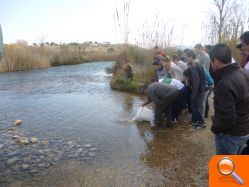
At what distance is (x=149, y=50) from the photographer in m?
14.1

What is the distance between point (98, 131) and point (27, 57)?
55.8 ft

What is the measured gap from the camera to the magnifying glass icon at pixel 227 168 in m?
2.16

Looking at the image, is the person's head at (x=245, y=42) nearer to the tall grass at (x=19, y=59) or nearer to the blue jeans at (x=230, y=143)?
the blue jeans at (x=230, y=143)

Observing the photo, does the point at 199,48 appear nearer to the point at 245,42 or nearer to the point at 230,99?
the point at 245,42

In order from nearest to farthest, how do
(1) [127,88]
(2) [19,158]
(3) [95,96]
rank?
(2) [19,158], (3) [95,96], (1) [127,88]

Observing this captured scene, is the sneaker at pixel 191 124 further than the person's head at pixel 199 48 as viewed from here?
No

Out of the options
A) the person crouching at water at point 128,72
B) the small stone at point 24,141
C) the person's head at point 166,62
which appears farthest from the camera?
the person crouching at water at point 128,72

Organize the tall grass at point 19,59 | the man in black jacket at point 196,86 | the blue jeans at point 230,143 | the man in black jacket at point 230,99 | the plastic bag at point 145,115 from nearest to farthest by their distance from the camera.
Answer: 1. the man in black jacket at point 230,99
2. the blue jeans at point 230,143
3. the man in black jacket at point 196,86
4. the plastic bag at point 145,115
5. the tall grass at point 19,59

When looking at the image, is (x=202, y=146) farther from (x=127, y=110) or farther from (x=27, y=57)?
(x=27, y=57)

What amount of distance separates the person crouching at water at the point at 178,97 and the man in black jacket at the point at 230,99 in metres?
3.70

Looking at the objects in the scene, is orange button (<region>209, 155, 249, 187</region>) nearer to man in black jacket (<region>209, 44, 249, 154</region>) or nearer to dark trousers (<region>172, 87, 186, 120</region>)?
man in black jacket (<region>209, 44, 249, 154</region>)

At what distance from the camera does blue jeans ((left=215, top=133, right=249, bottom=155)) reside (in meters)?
3.50

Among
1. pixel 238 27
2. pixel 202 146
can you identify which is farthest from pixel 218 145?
pixel 238 27

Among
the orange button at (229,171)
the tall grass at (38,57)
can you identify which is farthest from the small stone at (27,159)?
the tall grass at (38,57)
